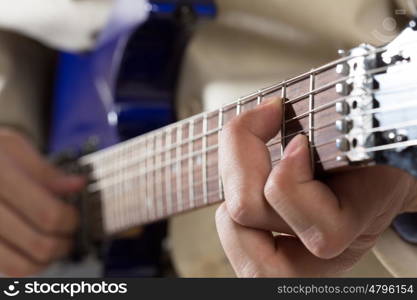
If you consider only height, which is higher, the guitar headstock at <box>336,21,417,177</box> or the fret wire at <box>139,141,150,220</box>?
the guitar headstock at <box>336,21,417,177</box>

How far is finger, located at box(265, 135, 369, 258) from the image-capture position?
277mm

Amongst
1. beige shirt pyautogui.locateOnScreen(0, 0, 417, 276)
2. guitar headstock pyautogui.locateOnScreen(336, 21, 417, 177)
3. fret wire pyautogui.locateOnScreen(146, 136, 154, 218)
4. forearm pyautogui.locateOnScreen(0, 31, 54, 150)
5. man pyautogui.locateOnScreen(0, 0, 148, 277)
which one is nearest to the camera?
guitar headstock pyautogui.locateOnScreen(336, 21, 417, 177)

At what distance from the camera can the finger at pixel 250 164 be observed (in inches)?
11.6

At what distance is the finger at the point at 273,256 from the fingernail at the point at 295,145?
0.04 meters

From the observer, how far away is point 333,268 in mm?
309

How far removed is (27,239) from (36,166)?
80 mm

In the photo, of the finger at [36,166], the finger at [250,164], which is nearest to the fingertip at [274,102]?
the finger at [250,164]

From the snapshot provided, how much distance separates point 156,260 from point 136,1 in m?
0.23

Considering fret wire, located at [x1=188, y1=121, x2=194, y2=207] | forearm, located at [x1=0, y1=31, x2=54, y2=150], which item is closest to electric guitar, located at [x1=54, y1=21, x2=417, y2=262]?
fret wire, located at [x1=188, y1=121, x2=194, y2=207]

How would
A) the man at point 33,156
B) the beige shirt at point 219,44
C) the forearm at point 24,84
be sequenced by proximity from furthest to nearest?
the forearm at point 24,84 < the man at point 33,156 < the beige shirt at point 219,44

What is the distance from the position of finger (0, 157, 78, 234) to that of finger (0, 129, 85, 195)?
0.5 inches

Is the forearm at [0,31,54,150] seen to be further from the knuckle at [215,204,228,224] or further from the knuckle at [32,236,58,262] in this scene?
the knuckle at [215,204,228,224]

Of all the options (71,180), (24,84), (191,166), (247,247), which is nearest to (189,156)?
(191,166)

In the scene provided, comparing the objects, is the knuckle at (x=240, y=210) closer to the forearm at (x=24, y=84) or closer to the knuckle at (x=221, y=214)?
the knuckle at (x=221, y=214)
